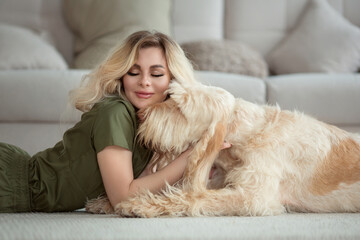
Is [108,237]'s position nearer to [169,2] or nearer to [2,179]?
[2,179]

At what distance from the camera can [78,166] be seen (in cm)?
210

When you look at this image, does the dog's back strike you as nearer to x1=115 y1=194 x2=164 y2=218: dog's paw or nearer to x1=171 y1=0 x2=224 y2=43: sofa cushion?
x1=115 y1=194 x2=164 y2=218: dog's paw

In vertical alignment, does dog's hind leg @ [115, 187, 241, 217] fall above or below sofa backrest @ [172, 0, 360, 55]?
below

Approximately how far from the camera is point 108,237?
1398mm

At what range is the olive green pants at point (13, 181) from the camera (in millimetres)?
2074

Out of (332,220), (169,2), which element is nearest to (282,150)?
(332,220)

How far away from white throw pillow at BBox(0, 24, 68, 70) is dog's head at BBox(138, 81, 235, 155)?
1737 mm

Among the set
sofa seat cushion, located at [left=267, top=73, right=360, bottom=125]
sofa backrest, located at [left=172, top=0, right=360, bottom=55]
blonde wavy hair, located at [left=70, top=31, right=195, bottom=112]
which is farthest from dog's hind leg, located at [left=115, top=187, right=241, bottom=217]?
sofa backrest, located at [left=172, top=0, right=360, bottom=55]

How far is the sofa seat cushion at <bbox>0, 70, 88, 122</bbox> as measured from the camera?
302 cm

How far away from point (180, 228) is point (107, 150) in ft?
1.87

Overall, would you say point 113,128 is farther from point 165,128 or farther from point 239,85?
point 239,85

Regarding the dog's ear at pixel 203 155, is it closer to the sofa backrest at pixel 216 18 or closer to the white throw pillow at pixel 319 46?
the white throw pillow at pixel 319 46

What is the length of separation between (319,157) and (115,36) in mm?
2437

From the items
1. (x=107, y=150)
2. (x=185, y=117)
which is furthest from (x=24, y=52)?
(x=185, y=117)
